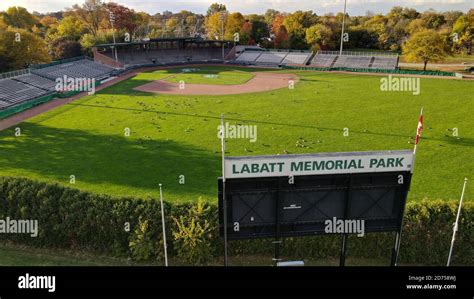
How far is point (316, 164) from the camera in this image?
13984 millimetres

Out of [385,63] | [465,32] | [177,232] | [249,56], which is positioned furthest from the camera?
[465,32]

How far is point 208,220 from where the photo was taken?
1830 centimetres

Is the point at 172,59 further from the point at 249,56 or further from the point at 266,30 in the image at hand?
the point at 266,30

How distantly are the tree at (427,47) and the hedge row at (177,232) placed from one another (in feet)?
209

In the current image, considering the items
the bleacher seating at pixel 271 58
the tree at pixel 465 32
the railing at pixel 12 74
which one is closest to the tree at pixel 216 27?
the bleacher seating at pixel 271 58

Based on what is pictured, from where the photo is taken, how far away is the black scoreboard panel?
1434 centimetres

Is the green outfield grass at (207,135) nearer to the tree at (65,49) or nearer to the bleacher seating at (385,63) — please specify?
the bleacher seating at (385,63)

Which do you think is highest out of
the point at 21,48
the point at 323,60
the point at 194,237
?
the point at 323,60

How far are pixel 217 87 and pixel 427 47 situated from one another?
144 ft

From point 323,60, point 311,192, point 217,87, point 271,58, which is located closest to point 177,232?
point 311,192

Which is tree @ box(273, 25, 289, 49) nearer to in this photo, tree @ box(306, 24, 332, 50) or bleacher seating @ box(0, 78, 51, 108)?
tree @ box(306, 24, 332, 50)
